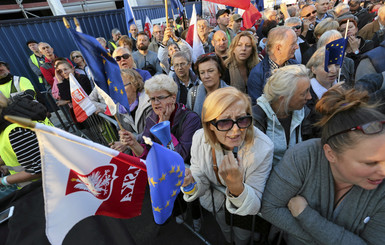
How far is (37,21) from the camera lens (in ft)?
22.6

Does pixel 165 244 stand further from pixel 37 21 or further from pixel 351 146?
pixel 37 21

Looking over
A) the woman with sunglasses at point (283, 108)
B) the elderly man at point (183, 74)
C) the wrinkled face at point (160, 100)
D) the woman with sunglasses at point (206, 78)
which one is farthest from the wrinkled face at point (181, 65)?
the woman with sunglasses at point (283, 108)

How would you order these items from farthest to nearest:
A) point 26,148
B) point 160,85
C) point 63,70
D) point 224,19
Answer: point 224,19 → point 63,70 → point 160,85 → point 26,148

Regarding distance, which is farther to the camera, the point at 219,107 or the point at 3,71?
the point at 3,71

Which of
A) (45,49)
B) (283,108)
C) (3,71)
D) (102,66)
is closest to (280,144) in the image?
(283,108)

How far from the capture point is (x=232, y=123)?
1.58 meters

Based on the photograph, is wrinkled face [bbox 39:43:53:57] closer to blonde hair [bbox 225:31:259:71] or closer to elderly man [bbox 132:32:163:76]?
elderly man [bbox 132:32:163:76]

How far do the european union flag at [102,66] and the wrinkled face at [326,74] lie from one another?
255 cm

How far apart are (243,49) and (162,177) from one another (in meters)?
2.97

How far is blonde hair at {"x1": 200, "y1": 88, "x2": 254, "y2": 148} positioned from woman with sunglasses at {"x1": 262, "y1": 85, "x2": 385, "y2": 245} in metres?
0.35

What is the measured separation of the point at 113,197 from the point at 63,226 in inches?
13.2

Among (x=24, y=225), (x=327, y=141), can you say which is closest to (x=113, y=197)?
(x=24, y=225)

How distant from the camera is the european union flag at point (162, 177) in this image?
1219 mm

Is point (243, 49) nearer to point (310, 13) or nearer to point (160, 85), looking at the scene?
point (160, 85)
